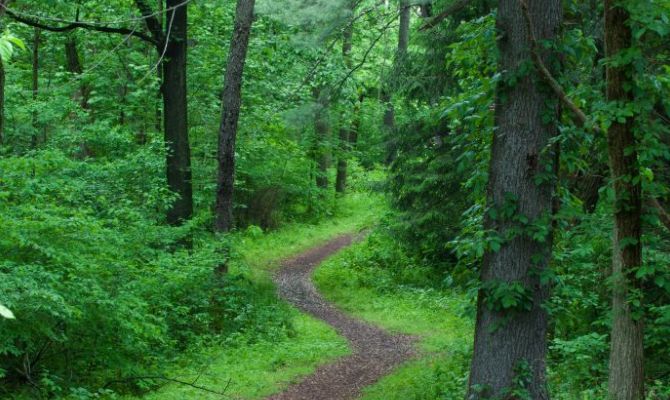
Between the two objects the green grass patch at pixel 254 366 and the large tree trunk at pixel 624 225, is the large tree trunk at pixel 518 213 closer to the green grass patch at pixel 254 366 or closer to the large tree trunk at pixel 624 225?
the large tree trunk at pixel 624 225

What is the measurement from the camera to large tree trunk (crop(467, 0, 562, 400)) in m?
6.31

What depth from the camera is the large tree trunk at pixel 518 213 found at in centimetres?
631

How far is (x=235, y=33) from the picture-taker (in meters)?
12.8

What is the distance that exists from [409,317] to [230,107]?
576 cm

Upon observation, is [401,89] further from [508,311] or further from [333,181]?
[333,181]

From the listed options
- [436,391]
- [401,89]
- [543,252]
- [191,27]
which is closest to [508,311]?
[543,252]

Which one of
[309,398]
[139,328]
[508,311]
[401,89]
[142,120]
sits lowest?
[309,398]

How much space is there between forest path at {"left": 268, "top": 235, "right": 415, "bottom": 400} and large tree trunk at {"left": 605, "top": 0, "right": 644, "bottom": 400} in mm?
4459

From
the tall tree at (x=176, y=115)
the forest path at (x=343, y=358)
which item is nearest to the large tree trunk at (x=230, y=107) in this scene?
the tall tree at (x=176, y=115)

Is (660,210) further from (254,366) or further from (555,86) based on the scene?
(254,366)

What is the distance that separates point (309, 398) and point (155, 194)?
477 cm

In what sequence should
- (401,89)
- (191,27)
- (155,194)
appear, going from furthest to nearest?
(191,27) < (401,89) < (155,194)

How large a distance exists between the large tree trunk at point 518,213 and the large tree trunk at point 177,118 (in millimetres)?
8080

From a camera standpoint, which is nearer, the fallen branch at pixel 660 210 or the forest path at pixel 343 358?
the fallen branch at pixel 660 210
